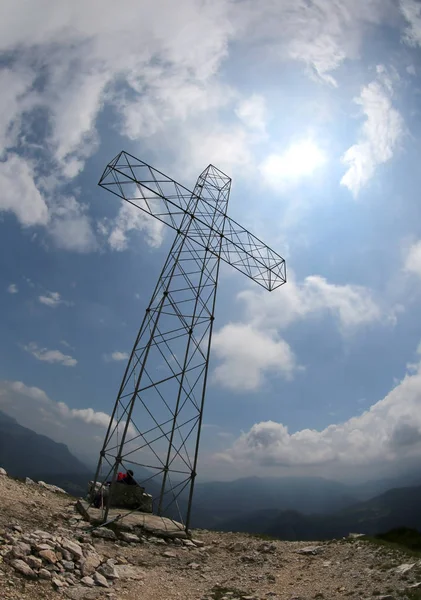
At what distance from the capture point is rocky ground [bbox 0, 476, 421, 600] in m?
7.71

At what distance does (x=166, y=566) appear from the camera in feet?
35.0

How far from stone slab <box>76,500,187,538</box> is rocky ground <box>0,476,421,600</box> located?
334mm

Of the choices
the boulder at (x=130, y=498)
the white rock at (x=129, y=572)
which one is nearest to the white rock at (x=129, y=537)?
the white rock at (x=129, y=572)

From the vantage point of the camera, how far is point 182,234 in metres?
17.1

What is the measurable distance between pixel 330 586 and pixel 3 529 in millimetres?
9374

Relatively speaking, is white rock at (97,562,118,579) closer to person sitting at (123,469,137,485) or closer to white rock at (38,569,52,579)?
white rock at (38,569,52,579)

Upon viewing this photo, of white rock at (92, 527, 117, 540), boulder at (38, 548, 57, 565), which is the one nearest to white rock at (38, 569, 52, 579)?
boulder at (38, 548, 57, 565)

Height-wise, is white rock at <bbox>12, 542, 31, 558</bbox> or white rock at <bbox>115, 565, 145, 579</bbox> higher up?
white rock at <bbox>12, 542, 31, 558</bbox>

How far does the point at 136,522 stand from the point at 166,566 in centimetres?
283

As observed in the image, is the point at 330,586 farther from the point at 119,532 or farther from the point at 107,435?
the point at 107,435

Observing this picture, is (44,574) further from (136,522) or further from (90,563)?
Result: (136,522)

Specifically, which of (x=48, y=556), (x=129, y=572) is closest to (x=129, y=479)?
(x=129, y=572)

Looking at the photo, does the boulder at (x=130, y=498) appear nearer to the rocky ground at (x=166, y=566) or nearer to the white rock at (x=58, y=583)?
the rocky ground at (x=166, y=566)

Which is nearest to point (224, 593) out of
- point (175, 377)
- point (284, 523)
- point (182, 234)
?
point (175, 377)
